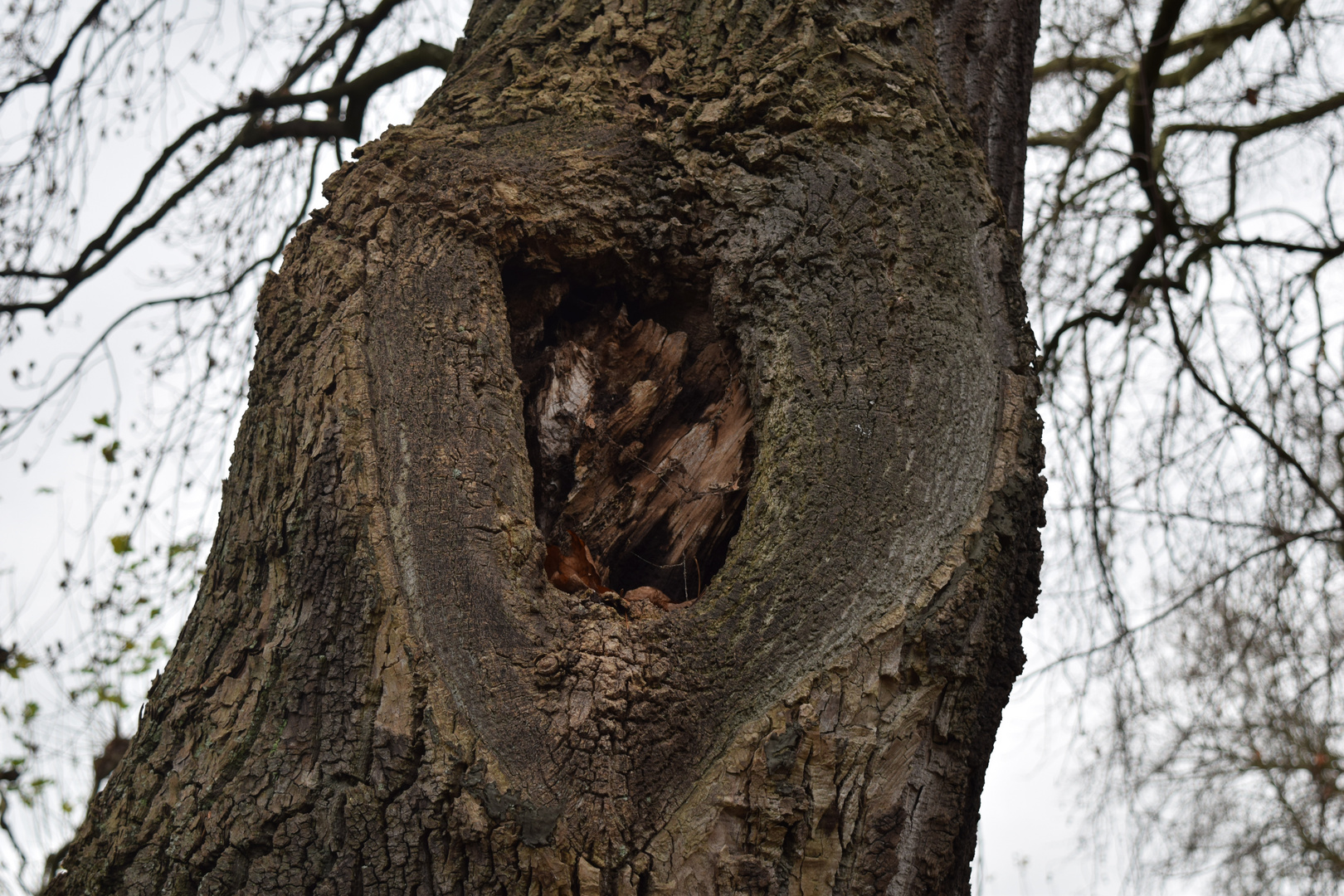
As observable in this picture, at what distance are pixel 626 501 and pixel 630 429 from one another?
5.3 inches

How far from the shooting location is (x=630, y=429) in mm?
1631

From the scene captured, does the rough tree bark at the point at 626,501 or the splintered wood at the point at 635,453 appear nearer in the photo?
the rough tree bark at the point at 626,501

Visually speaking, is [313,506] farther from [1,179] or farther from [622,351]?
[1,179]

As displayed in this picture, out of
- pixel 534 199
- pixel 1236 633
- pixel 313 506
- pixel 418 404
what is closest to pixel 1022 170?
pixel 534 199

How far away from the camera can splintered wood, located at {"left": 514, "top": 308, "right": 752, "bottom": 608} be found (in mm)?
1518

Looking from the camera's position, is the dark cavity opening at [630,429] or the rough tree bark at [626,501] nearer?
the rough tree bark at [626,501]

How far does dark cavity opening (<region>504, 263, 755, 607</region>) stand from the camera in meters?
1.52

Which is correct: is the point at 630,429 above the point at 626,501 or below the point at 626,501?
above

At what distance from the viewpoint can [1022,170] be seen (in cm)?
196

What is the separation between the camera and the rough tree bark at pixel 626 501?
1116 millimetres

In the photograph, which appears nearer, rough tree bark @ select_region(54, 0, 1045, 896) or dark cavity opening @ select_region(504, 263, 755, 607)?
rough tree bark @ select_region(54, 0, 1045, 896)

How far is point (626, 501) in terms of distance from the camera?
1580 mm

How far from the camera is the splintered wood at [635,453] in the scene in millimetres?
1518

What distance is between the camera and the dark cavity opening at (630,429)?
152 cm
